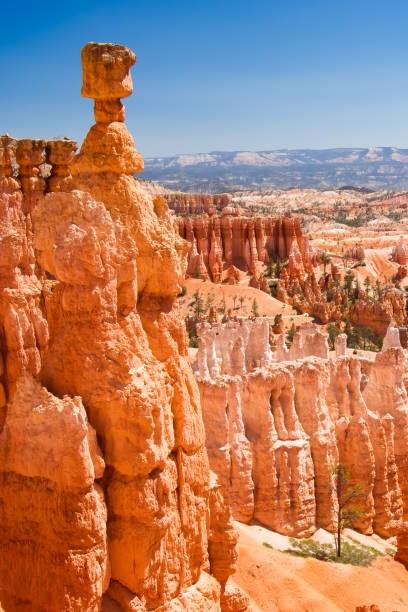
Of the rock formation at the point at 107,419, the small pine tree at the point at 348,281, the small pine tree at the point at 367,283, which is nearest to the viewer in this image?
the rock formation at the point at 107,419

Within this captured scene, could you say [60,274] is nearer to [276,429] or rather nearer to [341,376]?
[276,429]

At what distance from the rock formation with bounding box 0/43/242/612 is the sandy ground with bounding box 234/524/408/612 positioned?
3757 millimetres

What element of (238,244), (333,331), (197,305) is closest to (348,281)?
(238,244)

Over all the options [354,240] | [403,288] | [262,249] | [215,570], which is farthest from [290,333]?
[354,240]

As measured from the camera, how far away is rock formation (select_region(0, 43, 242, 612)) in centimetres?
556

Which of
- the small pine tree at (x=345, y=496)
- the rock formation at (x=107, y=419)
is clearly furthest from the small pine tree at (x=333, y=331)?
the rock formation at (x=107, y=419)

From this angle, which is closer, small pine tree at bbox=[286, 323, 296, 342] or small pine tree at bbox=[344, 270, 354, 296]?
small pine tree at bbox=[286, 323, 296, 342]

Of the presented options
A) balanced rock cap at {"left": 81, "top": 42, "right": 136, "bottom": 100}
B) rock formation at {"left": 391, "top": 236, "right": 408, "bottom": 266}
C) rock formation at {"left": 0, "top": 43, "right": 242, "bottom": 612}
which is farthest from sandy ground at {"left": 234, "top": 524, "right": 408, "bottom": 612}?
rock formation at {"left": 391, "top": 236, "right": 408, "bottom": 266}

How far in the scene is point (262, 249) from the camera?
2635 inches

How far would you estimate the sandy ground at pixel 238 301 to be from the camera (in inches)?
2009

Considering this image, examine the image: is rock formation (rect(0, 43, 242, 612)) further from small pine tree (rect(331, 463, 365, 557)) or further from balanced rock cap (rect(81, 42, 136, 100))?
small pine tree (rect(331, 463, 365, 557))

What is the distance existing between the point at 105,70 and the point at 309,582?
31.0 ft

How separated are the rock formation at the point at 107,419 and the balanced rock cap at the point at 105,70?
0.5 inches

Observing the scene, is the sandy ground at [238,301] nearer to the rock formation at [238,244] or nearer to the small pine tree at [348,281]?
the rock formation at [238,244]
